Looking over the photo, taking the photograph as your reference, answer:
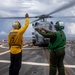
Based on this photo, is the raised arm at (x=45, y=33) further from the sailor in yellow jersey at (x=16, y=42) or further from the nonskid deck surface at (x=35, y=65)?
the nonskid deck surface at (x=35, y=65)

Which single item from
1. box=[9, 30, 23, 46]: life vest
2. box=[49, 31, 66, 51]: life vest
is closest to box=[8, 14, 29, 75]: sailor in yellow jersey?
box=[9, 30, 23, 46]: life vest

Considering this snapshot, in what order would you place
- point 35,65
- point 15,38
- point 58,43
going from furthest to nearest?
point 35,65 < point 15,38 < point 58,43

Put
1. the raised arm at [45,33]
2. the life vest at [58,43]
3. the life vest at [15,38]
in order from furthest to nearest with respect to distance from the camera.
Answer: the life vest at [15,38], the life vest at [58,43], the raised arm at [45,33]

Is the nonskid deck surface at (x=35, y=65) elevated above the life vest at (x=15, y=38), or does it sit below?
below

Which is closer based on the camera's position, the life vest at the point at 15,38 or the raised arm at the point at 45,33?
the raised arm at the point at 45,33

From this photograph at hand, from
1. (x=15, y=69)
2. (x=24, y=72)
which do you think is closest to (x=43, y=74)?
(x=24, y=72)

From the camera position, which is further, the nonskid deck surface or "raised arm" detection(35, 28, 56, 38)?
the nonskid deck surface

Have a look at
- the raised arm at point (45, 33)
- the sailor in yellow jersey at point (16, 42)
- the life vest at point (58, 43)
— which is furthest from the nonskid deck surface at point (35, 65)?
the raised arm at point (45, 33)

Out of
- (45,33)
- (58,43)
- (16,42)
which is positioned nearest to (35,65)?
(16,42)

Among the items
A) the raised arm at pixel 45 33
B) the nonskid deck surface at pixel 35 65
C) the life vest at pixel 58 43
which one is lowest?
the nonskid deck surface at pixel 35 65

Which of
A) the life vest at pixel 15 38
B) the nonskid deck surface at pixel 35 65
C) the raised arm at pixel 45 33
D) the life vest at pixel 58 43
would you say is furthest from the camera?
the nonskid deck surface at pixel 35 65

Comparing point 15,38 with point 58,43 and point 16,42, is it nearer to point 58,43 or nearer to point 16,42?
point 16,42

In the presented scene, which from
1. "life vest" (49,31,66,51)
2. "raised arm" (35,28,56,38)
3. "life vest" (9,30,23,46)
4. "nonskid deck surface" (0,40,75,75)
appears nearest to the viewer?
"raised arm" (35,28,56,38)

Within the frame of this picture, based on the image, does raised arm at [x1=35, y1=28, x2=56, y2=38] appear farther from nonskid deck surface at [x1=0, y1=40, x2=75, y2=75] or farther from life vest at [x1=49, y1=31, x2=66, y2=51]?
nonskid deck surface at [x1=0, y1=40, x2=75, y2=75]
